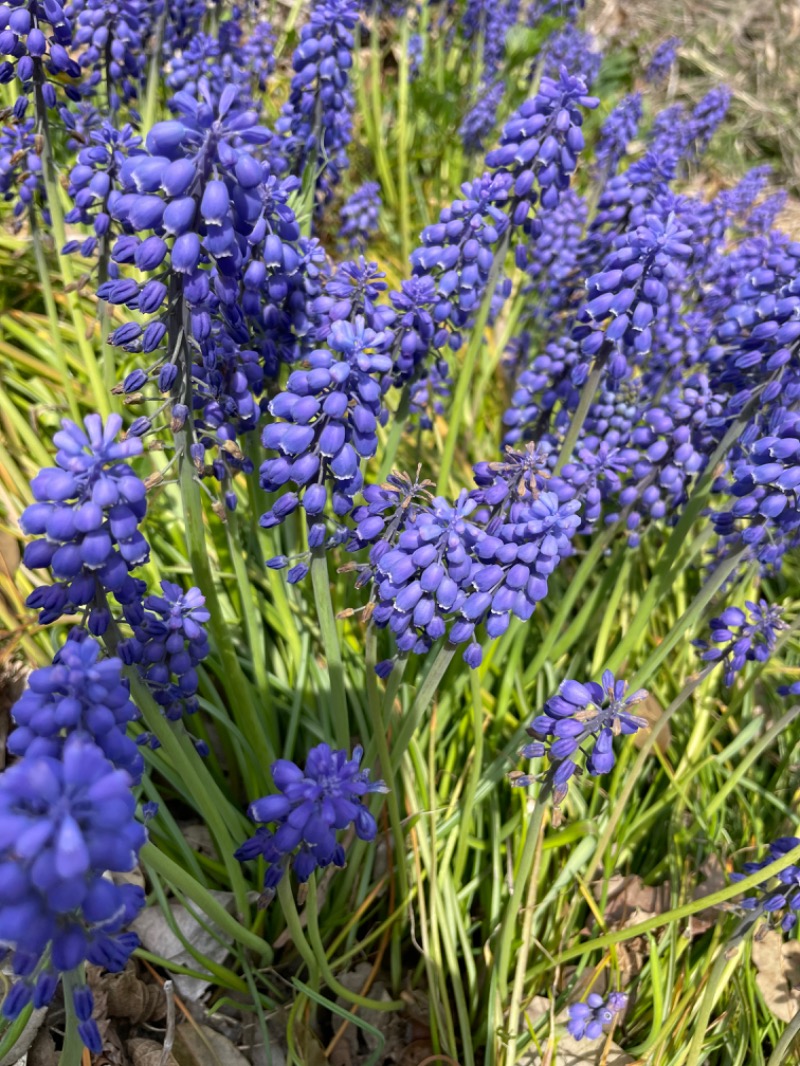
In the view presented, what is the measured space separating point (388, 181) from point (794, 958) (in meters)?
7.06

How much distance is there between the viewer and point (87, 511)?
2.05 m

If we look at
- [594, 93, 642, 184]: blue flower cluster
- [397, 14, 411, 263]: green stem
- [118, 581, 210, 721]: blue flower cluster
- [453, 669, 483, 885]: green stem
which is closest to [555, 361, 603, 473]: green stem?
[453, 669, 483, 885]: green stem

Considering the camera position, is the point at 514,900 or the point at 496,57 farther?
the point at 496,57

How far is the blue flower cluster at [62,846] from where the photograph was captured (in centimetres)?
158

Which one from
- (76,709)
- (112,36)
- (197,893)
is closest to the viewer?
(76,709)

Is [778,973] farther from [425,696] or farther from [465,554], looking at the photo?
[465,554]

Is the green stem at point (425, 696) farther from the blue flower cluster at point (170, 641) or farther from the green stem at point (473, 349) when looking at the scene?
the green stem at point (473, 349)

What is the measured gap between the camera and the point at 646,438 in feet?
13.8

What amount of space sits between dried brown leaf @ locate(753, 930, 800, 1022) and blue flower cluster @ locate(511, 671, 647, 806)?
203 centimetres

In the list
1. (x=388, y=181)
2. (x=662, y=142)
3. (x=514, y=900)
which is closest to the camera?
(x=514, y=900)

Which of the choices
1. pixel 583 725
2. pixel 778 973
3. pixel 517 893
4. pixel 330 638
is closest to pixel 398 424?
pixel 330 638

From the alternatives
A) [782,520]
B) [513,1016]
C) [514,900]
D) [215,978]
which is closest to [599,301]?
[782,520]

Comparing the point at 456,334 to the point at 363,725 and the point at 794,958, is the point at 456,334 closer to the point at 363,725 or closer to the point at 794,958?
the point at 363,725

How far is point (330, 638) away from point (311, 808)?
0.93 m
